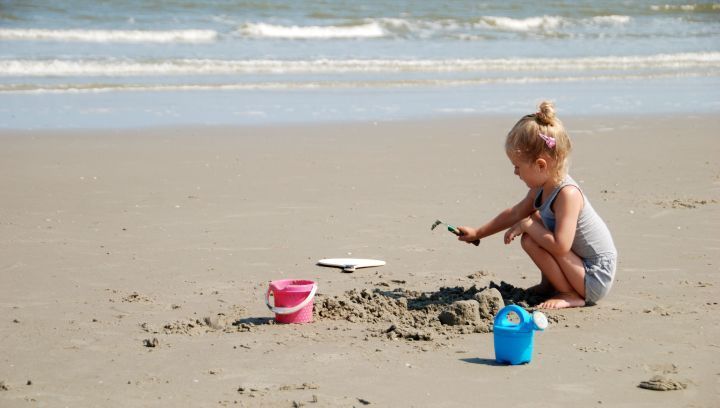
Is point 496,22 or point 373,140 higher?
point 496,22

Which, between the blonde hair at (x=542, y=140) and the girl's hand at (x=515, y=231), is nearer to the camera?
the blonde hair at (x=542, y=140)

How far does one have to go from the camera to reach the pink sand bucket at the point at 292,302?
16.2ft

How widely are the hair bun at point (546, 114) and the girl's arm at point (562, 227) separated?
1.24ft

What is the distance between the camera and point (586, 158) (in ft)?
33.1

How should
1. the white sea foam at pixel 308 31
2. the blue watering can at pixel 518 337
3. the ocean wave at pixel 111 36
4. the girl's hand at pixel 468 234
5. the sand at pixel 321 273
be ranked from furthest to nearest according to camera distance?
the white sea foam at pixel 308 31
the ocean wave at pixel 111 36
the girl's hand at pixel 468 234
the blue watering can at pixel 518 337
the sand at pixel 321 273

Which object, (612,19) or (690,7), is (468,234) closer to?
(612,19)

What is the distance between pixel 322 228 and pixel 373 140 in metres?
3.99

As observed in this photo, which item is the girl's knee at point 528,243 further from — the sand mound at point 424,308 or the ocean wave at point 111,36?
the ocean wave at point 111,36

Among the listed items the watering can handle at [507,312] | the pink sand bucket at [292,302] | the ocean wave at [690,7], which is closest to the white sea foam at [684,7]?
the ocean wave at [690,7]

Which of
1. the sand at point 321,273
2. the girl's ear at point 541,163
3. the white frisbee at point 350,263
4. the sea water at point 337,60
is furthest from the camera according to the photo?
the sea water at point 337,60

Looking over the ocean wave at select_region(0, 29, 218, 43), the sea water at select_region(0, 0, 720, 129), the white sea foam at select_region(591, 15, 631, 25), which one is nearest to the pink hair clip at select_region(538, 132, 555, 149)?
the sea water at select_region(0, 0, 720, 129)

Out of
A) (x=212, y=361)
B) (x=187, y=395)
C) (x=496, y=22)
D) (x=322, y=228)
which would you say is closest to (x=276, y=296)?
(x=212, y=361)

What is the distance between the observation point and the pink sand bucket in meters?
4.94

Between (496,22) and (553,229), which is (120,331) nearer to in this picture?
(553,229)
